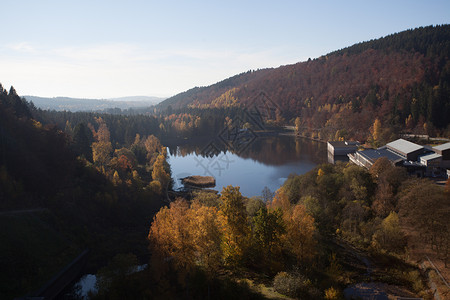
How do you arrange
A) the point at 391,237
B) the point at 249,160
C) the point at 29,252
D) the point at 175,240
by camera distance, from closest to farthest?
the point at 175,240
the point at 29,252
the point at 391,237
the point at 249,160

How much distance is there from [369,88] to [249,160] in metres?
37.0

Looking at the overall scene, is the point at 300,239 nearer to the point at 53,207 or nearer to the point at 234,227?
the point at 234,227

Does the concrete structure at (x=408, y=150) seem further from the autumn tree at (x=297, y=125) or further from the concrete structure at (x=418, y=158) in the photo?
the autumn tree at (x=297, y=125)

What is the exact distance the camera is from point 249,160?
46.4m

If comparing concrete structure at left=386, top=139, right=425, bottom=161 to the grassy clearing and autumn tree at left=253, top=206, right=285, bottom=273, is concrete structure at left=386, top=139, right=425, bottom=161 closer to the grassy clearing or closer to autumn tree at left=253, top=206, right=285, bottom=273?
autumn tree at left=253, top=206, right=285, bottom=273

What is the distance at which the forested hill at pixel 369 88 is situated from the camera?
4656 centimetres

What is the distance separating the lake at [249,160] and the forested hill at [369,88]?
29.7 feet

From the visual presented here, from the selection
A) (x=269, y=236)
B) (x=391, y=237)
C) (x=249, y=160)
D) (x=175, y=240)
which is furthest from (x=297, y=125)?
(x=175, y=240)

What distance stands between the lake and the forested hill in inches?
357

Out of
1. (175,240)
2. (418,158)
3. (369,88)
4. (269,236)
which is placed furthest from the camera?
(369,88)

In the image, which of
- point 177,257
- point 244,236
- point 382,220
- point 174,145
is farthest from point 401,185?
point 174,145

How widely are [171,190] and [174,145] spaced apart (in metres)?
34.4

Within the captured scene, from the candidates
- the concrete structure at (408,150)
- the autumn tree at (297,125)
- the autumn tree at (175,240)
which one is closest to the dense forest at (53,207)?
the autumn tree at (175,240)

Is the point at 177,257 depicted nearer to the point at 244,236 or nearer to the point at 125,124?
the point at 244,236
